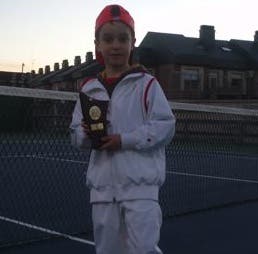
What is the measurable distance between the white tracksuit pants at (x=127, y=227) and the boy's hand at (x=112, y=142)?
0.32 metres

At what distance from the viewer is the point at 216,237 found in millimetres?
7426

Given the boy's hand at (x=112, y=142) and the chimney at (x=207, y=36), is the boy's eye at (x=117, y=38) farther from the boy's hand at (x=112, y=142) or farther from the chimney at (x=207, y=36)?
the chimney at (x=207, y=36)

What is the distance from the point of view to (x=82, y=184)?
1077 centimetres

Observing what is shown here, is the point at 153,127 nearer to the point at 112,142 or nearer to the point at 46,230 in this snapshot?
the point at 112,142

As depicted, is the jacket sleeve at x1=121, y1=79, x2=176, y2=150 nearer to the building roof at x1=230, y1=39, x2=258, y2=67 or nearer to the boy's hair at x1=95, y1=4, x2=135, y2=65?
the boy's hair at x1=95, y1=4, x2=135, y2=65

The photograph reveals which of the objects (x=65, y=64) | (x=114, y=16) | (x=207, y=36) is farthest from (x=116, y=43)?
(x=65, y=64)

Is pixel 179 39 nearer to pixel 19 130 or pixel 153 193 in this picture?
pixel 19 130

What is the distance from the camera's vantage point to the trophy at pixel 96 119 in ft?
12.8

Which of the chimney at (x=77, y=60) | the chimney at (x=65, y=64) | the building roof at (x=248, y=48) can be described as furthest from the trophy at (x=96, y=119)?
the chimney at (x=65, y=64)

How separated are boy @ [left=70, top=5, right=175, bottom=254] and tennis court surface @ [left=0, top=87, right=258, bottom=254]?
2.60 m

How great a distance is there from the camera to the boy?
382cm

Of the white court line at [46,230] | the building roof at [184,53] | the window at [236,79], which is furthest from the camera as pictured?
the window at [236,79]

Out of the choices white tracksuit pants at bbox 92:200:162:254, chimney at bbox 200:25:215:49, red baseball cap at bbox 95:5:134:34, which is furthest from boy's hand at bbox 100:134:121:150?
chimney at bbox 200:25:215:49

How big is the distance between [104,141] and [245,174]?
32.6 feet
